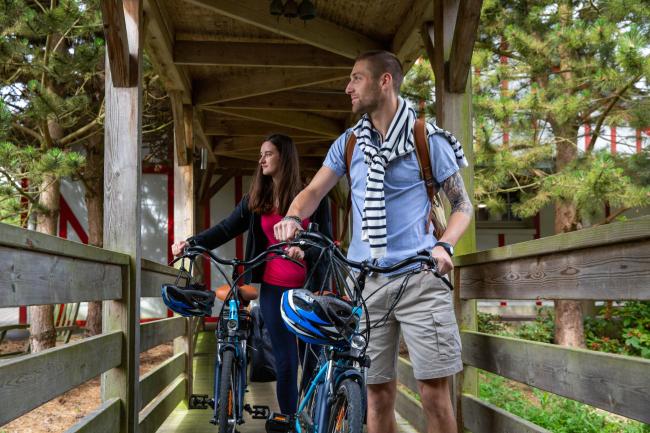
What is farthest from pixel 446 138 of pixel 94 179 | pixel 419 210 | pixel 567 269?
pixel 94 179

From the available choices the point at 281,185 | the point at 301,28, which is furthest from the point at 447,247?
the point at 301,28

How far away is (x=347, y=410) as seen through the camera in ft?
6.87

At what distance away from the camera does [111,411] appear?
345 centimetres

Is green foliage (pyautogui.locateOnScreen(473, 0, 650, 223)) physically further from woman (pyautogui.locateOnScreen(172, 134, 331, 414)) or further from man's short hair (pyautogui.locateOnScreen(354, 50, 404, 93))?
man's short hair (pyautogui.locateOnScreen(354, 50, 404, 93))

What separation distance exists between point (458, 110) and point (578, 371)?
215 cm

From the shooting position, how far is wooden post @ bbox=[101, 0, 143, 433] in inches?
150

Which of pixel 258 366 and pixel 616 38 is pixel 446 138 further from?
pixel 616 38

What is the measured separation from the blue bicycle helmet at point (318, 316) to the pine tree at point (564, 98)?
704cm

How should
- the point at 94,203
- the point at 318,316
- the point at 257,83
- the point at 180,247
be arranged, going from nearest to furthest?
1. the point at 318,316
2. the point at 180,247
3. the point at 257,83
4. the point at 94,203

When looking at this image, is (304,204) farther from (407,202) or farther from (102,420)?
(102,420)

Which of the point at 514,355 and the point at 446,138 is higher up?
the point at 446,138

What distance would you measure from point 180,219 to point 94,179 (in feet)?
10.9

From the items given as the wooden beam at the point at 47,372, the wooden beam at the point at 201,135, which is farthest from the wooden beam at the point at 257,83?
the wooden beam at the point at 47,372

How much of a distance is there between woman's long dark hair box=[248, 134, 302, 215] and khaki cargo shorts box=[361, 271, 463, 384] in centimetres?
123
